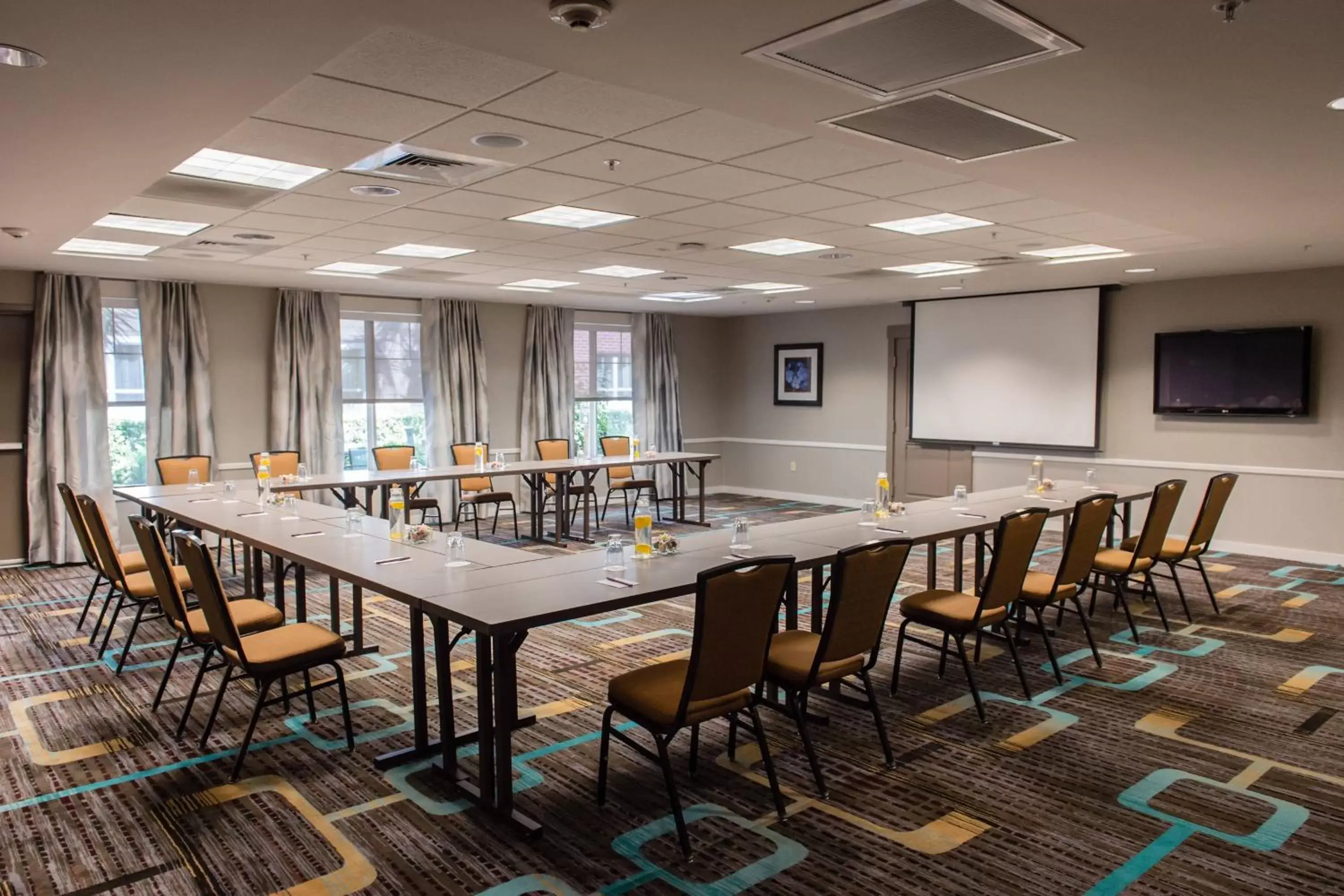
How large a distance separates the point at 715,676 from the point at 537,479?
5.71m

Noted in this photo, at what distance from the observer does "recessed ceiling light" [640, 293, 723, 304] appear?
9.18m

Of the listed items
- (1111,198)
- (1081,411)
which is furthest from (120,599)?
(1081,411)

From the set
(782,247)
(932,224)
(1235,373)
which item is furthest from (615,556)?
(1235,373)

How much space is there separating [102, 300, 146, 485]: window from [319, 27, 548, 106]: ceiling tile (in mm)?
6497

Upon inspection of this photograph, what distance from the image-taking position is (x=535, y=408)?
10406mm

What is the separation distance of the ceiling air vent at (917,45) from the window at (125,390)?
7.57m

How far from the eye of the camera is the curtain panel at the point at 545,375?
10328 mm

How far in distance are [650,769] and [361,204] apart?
321cm

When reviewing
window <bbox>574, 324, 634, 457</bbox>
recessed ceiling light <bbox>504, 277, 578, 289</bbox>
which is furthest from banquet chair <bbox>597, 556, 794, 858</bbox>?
window <bbox>574, 324, 634, 457</bbox>

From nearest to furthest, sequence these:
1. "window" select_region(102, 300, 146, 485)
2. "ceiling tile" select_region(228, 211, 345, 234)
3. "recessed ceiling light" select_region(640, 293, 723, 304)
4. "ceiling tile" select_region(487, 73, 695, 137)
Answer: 1. "ceiling tile" select_region(487, 73, 695, 137)
2. "ceiling tile" select_region(228, 211, 345, 234)
3. "window" select_region(102, 300, 146, 485)
4. "recessed ceiling light" select_region(640, 293, 723, 304)

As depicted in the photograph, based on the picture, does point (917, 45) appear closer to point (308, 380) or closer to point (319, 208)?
point (319, 208)

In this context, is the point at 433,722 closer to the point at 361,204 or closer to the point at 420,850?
the point at 420,850

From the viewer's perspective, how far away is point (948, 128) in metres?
3.13

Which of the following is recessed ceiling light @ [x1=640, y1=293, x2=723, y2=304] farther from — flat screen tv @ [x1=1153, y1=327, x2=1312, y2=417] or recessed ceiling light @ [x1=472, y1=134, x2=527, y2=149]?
recessed ceiling light @ [x1=472, y1=134, x2=527, y2=149]
